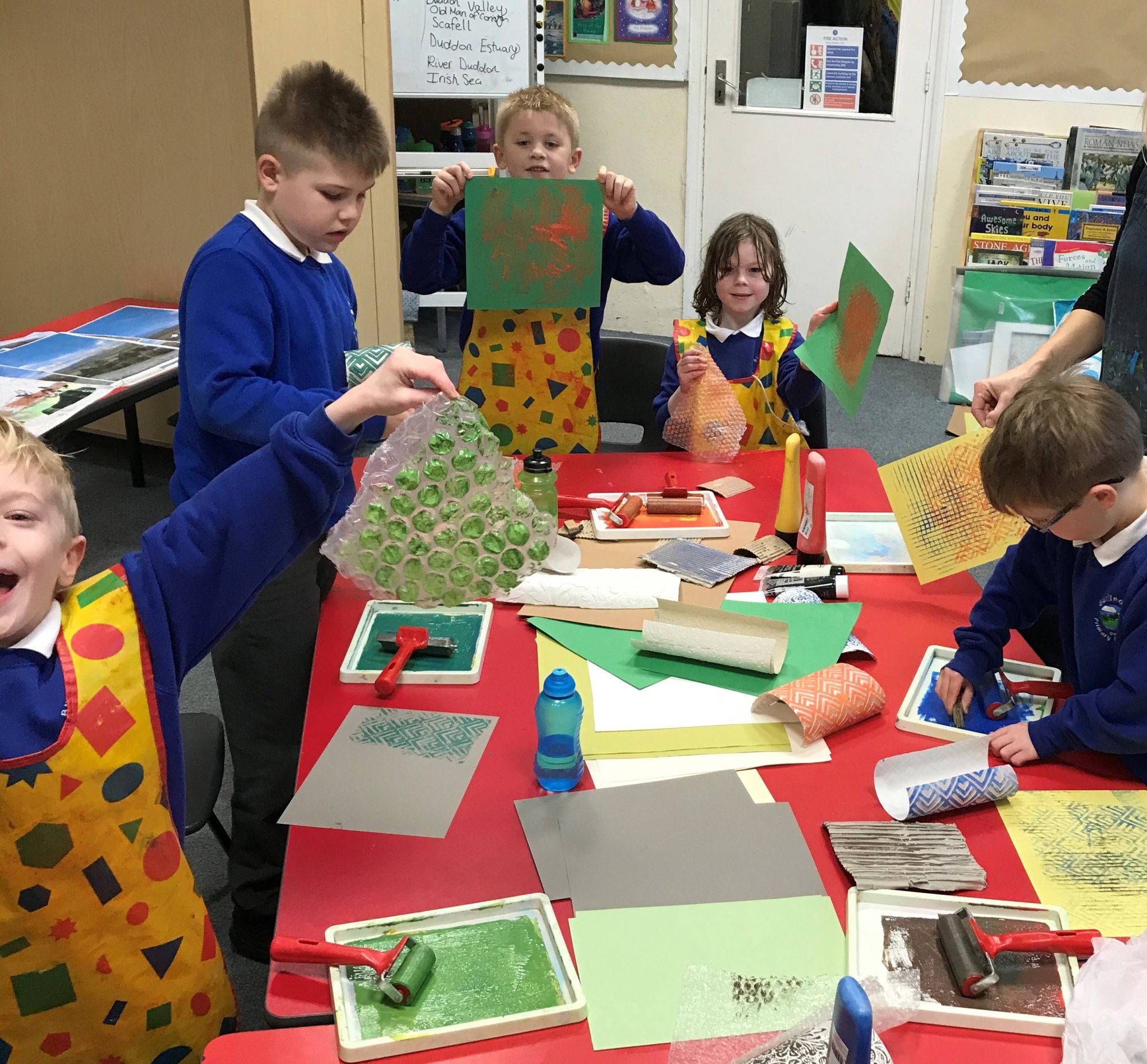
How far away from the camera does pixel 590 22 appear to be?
5.27m

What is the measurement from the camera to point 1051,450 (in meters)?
1.33

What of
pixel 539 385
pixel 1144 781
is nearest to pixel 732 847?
pixel 1144 781

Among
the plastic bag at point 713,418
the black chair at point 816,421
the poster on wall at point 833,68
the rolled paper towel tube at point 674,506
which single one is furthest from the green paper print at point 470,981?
the poster on wall at point 833,68

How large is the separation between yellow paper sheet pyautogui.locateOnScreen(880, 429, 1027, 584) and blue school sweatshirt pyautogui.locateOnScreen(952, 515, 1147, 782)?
0.08 metres

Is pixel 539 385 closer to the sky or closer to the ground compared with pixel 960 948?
closer to the sky

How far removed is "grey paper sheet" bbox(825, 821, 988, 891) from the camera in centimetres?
114

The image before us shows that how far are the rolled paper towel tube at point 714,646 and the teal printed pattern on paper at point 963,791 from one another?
0.98ft

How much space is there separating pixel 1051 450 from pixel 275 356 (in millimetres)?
1160

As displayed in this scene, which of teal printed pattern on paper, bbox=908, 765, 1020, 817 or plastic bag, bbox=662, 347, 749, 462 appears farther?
plastic bag, bbox=662, 347, 749, 462

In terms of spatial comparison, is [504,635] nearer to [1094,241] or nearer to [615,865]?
[615,865]

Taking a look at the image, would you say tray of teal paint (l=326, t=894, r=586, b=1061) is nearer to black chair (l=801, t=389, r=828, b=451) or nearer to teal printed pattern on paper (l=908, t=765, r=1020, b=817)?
teal printed pattern on paper (l=908, t=765, r=1020, b=817)

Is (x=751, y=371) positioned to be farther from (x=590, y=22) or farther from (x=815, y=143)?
(x=590, y=22)

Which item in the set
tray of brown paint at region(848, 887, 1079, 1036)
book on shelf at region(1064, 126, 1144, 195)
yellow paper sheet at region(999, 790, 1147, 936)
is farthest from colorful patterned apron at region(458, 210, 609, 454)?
book on shelf at region(1064, 126, 1144, 195)

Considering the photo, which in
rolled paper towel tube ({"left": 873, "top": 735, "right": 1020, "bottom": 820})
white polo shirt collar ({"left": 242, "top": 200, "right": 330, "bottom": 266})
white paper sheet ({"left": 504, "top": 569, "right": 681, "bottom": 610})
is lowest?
rolled paper towel tube ({"left": 873, "top": 735, "right": 1020, "bottom": 820})
